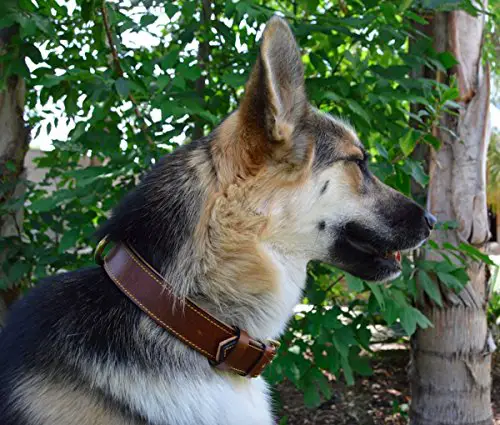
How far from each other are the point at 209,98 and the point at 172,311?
184 cm

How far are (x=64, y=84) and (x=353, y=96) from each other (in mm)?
1537

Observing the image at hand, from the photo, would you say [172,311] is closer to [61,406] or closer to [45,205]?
[61,406]

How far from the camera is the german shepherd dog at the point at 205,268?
1.75 metres

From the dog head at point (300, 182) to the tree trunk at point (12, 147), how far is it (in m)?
2.12

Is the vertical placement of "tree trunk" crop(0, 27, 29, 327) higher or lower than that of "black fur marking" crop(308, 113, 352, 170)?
lower

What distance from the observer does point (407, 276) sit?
3.31 metres

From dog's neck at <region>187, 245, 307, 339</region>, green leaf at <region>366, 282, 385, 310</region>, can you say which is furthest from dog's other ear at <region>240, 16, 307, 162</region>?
green leaf at <region>366, 282, 385, 310</region>

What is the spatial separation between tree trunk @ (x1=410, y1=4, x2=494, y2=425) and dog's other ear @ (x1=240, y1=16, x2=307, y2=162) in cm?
205

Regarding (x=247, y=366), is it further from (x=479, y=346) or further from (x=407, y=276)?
(x=479, y=346)

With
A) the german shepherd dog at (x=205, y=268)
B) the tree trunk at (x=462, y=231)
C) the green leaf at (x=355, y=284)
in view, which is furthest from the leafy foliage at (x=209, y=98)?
the german shepherd dog at (x=205, y=268)

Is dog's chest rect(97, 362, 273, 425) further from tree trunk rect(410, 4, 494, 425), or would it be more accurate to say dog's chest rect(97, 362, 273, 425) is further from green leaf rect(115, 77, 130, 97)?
tree trunk rect(410, 4, 494, 425)

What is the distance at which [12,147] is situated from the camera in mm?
3791

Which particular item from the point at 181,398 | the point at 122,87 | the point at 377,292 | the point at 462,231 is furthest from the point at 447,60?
the point at 181,398

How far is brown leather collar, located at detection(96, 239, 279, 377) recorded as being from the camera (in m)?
1.78
